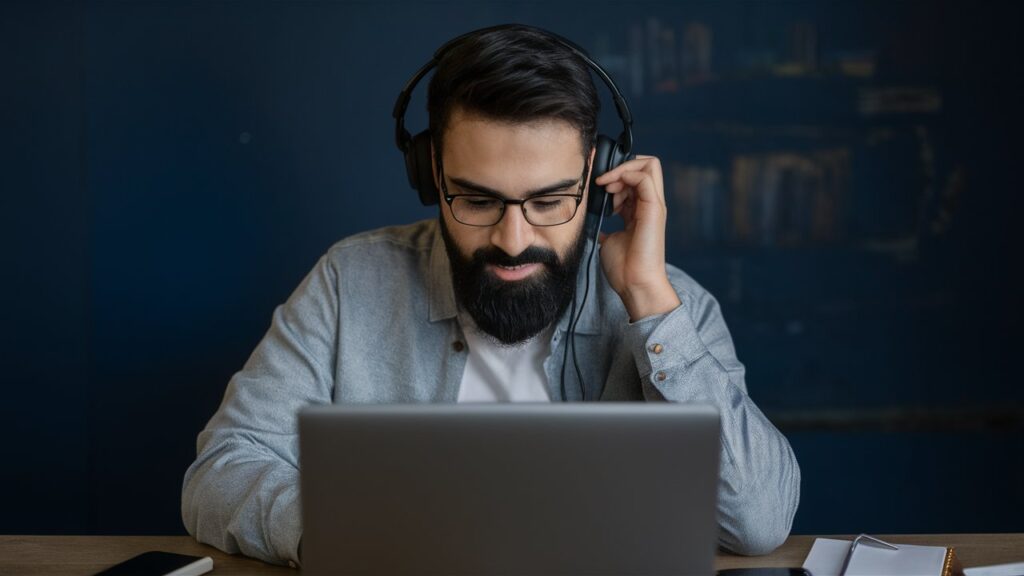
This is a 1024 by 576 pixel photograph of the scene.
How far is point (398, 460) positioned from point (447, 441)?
47mm

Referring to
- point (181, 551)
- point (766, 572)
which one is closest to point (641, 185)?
point (766, 572)

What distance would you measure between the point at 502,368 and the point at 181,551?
63 cm

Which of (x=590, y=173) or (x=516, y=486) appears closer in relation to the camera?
(x=516, y=486)

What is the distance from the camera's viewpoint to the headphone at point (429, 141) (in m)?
1.55

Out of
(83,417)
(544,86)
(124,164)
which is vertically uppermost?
(544,86)

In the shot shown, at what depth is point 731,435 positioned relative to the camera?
1379 mm

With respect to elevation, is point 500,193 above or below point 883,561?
above

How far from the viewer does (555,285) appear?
158cm

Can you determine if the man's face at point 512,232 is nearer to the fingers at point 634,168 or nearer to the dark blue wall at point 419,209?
the fingers at point 634,168

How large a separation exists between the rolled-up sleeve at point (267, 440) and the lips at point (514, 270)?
0.33 metres

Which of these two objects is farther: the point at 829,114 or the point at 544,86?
the point at 829,114

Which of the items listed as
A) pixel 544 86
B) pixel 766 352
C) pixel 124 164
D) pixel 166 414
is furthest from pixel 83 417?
pixel 766 352

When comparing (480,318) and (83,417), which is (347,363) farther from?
(83,417)

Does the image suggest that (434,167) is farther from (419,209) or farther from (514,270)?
(419,209)
